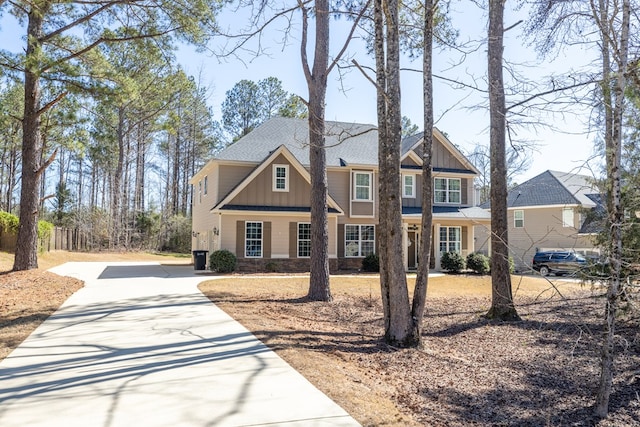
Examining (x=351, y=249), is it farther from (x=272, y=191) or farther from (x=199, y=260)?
(x=199, y=260)

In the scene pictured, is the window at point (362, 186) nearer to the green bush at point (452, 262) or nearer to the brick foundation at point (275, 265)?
the brick foundation at point (275, 265)

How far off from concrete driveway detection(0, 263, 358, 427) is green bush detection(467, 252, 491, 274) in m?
15.7

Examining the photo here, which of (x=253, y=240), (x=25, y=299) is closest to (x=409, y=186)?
(x=253, y=240)

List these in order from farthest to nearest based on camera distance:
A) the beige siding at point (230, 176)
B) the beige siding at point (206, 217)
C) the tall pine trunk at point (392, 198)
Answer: the beige siding at point (206, 217) → the beige siding at point (230, 176) → the tall pine trunk at point (392, 198)

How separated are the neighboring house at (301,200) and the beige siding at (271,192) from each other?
44 mm

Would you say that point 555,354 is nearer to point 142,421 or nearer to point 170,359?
point 170,359

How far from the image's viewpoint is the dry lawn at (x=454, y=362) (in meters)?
4.80

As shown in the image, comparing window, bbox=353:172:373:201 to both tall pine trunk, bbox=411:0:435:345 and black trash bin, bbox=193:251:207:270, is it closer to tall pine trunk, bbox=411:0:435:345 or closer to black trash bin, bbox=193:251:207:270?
black trash bin, bbox=193:251:207:270

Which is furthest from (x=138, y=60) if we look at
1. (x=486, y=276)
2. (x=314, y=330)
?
(x=314, y=330)

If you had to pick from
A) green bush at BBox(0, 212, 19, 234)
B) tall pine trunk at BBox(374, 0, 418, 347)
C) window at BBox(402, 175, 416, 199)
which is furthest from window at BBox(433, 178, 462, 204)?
green bush at BBox(0, 212, 19, 234)

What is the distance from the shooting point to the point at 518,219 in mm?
31688

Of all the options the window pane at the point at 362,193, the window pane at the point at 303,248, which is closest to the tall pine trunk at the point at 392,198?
the window pane at the point at 303,248

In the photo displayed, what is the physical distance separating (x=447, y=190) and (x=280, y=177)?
943 cm

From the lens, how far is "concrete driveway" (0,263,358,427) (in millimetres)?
4016
